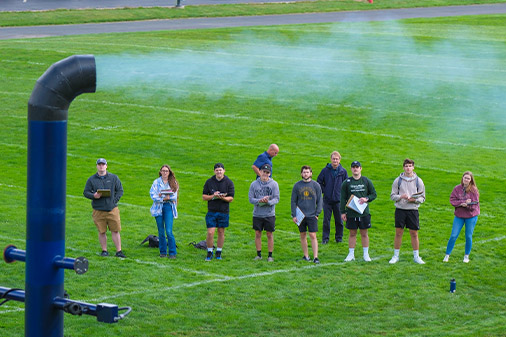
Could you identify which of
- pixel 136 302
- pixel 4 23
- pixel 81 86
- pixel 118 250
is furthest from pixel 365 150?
pixel 4 23

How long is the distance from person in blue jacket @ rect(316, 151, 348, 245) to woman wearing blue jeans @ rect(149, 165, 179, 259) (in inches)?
126

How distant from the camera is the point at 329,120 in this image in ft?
98.0

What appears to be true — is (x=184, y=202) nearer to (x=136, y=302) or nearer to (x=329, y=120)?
(x=136, y=302)

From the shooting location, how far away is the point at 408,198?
1612 centimetres

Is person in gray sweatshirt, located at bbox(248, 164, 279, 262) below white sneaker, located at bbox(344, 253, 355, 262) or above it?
above

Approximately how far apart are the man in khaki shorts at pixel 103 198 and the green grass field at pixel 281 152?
1.92ft

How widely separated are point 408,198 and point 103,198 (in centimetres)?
570

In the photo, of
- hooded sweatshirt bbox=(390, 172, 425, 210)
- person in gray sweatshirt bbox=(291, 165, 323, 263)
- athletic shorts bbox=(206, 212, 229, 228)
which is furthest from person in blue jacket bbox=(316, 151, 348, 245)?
athletic shorts bbox=(206, 212, 229, 228)

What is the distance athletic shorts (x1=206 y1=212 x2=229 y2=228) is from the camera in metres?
16.4

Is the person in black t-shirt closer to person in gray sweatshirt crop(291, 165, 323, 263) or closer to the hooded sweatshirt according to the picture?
person in gray sweatshirt crop(291, 165, 323, 263)

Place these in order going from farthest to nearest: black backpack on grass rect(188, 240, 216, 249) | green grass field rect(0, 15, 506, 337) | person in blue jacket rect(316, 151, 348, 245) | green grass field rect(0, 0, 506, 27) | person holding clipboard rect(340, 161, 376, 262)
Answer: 1. green grass field rect(0, 0, 506, 27)
2. person in blue jacket rect(316, 151, 348, 245)
3. black backpack on grass rect(188, 240, 216, 249)
4. person holding clipboard rect(340, 161, 376, 262)
5. green grass field rect(0, 15, 506, 337)

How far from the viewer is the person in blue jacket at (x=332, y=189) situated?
17688mm

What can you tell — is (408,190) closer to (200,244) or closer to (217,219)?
(217,219)

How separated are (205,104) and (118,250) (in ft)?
50.9
